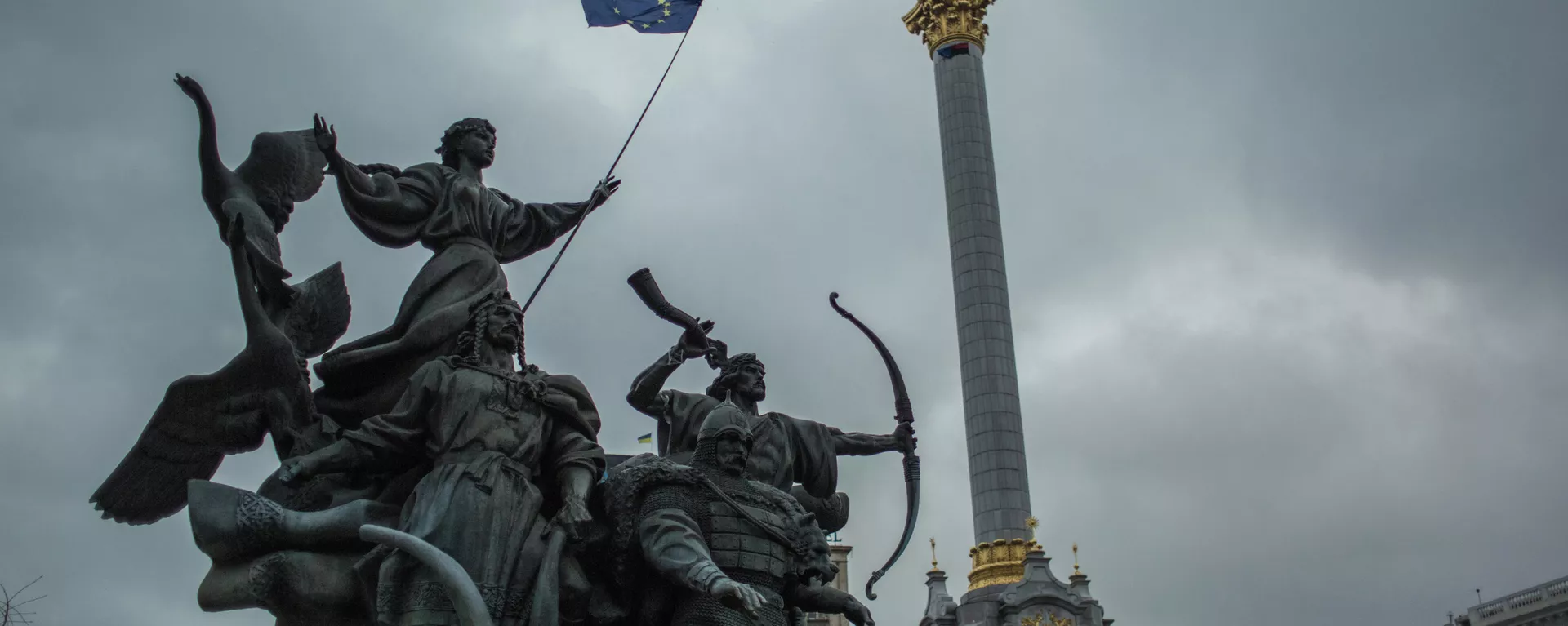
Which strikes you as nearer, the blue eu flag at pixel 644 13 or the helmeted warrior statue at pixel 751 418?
the helmeted warrior statue at pixel 751 418

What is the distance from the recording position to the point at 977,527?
34531 millimetres

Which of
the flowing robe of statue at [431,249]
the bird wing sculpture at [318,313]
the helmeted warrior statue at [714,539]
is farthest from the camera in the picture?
the bird wing sculpture at [318,313]

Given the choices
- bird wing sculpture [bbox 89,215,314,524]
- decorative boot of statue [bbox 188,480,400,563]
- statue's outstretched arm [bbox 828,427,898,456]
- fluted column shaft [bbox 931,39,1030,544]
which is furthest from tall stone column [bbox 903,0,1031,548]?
decorative boot of statue [bbox 188,480,400,563]

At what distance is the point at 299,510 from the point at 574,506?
1196mm

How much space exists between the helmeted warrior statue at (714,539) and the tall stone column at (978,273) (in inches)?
1142

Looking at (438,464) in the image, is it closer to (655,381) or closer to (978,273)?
(655,381)

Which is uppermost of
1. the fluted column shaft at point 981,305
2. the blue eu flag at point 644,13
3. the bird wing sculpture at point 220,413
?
the fluted column shaft at point 981,305

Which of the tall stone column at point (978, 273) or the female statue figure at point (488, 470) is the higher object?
the tall stone column at point (978, 273)

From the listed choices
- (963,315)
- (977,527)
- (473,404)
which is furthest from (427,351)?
(963,315)

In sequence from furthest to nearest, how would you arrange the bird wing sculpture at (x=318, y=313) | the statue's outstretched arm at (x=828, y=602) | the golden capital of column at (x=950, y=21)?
the golden capital of column at (x=950, y=21), the bird wing sculpture at (x=318, y=313), the statue's outstretched arm at (x=828, y=602)

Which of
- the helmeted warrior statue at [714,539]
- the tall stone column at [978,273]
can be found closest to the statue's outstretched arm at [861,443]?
the helmeted warrior statue at [714,539]

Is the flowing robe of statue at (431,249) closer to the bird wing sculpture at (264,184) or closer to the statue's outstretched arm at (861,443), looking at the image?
the bird wing sculpture at (264,184)

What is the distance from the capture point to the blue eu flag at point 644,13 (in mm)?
9633

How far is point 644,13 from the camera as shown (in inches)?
385
